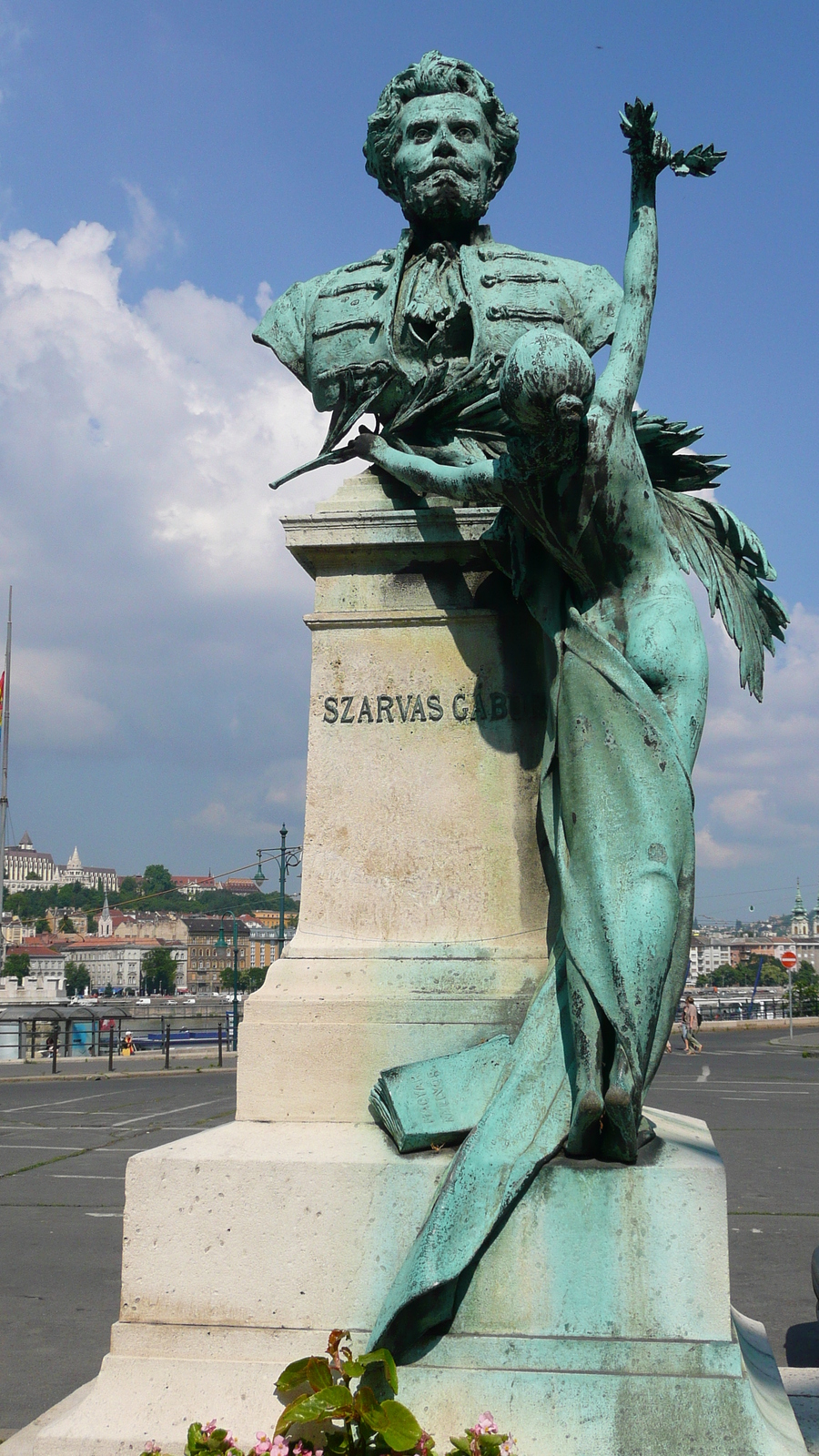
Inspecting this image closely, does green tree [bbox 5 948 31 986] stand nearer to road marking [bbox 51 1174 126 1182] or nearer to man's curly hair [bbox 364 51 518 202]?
road marking [bbox 51 1174 126 1182]

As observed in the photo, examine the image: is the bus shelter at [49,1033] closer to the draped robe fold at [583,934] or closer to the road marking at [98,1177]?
the road marking at [98,1177]

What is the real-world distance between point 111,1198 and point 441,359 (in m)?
7.70

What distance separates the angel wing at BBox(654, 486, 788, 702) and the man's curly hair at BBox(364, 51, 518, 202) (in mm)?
1453

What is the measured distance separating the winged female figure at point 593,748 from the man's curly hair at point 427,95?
2.93ft

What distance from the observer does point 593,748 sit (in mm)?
3139

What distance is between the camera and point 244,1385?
292cm

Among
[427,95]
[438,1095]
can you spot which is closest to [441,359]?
[427,95]

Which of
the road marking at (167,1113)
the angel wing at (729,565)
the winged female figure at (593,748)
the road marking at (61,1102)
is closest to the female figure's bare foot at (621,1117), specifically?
the winged female figure at (593,748)

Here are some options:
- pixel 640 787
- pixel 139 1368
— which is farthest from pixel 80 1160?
pixel 640 787

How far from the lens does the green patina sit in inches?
116

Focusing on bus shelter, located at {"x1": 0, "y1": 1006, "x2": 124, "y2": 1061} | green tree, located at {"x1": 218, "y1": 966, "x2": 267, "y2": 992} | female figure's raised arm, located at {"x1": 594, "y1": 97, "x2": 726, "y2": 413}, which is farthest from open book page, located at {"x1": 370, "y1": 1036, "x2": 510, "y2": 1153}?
green tree, located at {"x1": 218, "y1": 966, "x2": 267, "y2": 992}

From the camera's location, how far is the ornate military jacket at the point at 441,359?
3801mm

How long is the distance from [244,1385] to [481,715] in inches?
74.8

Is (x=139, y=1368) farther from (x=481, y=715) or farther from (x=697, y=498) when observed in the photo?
(x=697, y=498)
